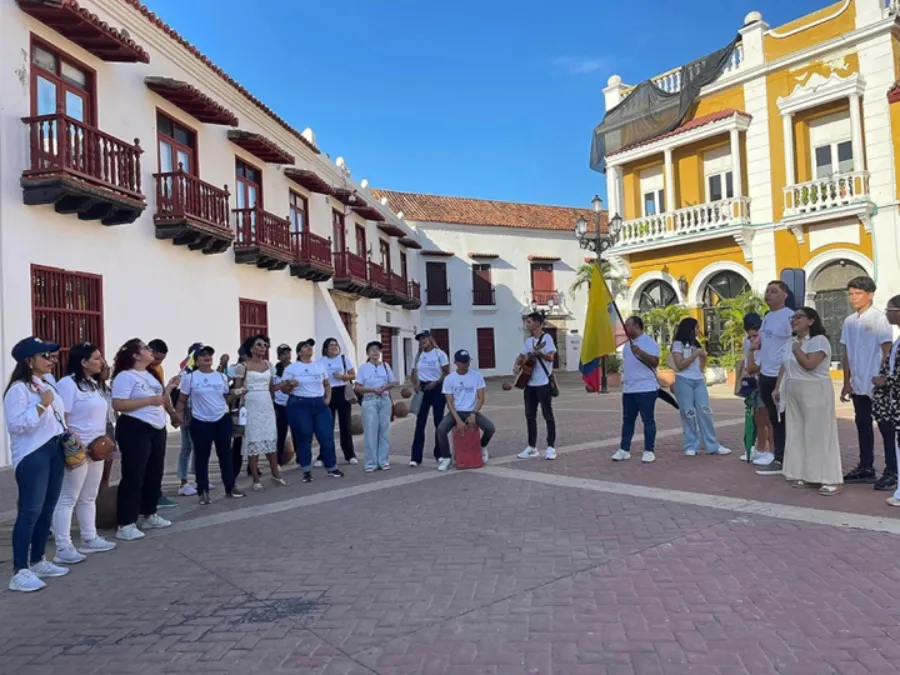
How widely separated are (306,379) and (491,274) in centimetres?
2877

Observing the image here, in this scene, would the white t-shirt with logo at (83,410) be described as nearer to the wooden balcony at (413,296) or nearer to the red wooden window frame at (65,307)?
the red wooden window frame at (65,307)

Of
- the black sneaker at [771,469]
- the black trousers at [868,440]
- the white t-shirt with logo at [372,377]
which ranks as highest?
the white t-shirt with logo at [372,377]

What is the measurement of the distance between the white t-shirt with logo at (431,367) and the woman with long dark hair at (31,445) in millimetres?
4807

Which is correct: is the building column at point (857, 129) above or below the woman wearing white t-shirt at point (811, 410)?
above

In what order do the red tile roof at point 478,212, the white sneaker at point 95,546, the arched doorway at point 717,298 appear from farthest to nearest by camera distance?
the red tile roof at point 478,212 → the arched doorway at point 717,298 → the white sneaker at point 95,546

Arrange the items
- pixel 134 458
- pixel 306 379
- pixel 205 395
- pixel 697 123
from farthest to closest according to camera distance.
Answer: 1. pixel 697 123
2. pixel 306 379
3. pixel 205 395
4. pixel 134 458

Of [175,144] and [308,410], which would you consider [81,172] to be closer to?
[175,144]

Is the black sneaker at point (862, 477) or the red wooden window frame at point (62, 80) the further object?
the red wooden window frame at point (62, 80)

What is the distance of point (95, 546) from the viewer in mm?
5613

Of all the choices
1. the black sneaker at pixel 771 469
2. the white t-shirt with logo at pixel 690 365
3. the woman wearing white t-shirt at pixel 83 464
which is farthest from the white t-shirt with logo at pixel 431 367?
the woman wearing white t-shirt at pixel 83 464

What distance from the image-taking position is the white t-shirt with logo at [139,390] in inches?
230

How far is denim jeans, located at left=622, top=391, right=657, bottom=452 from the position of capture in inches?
322

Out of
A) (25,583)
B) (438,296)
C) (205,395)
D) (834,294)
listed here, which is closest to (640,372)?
(205,395)

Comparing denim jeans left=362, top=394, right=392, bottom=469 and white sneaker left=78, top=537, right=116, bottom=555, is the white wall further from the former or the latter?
white sneaker left=78, top=537, right=116, bottom=555
